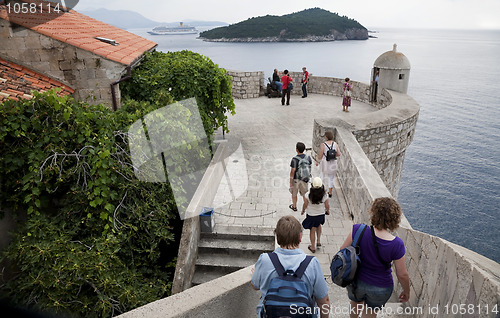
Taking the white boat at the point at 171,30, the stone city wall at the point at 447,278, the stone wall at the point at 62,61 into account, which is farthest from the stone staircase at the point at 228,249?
the white boat at the point at 171,30

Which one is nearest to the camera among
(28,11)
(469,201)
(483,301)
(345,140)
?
(483,301)

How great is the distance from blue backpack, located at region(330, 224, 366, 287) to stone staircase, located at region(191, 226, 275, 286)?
145 inches

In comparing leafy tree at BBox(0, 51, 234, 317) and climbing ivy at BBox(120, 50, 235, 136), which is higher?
climbing ivy at BBox(120, 50, 235, 136)

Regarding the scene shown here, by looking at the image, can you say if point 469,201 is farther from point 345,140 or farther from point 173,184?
point 173,184

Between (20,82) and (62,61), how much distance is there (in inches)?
47.9

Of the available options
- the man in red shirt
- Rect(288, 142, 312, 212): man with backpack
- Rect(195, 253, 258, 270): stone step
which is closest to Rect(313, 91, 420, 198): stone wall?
Rect(288, 142, 312, 212): man with backpack

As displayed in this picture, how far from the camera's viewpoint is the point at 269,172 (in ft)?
30.4

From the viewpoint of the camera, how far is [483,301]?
241 centimetres

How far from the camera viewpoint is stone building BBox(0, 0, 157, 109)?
26.4 ft

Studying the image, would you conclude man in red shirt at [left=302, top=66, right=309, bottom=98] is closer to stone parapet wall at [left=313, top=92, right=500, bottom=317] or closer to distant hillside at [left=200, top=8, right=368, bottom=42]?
stone parapet wall at [left=313, top=92, right=500, bottom=317]

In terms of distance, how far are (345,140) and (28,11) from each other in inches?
341

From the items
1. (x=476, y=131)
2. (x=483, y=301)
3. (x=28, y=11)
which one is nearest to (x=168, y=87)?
(x=28, y=11)

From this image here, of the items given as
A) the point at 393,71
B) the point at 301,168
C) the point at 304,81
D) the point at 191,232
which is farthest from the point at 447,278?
the point at 304,81

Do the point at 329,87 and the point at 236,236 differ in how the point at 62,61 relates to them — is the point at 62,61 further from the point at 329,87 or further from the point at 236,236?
the point at 329,87
